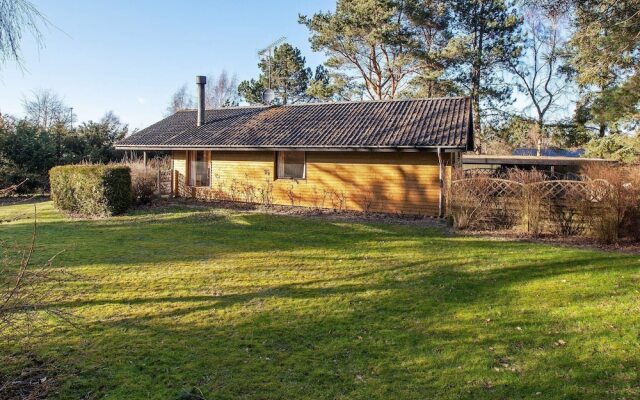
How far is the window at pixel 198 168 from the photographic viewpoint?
18359mm

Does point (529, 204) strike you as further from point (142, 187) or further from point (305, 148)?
point (142, 187)

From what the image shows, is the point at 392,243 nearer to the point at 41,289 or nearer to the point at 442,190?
the point at 442,190

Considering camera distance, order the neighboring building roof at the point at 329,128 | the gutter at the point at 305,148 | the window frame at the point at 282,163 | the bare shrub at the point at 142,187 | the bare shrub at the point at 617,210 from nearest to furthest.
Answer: the bare shrub at the point at 617,210
the gutter at the point at 305,148
the neighboring building roof at the point at 329,128
the window frame at the point at 282,163
the bare shrub at the point at 142,187

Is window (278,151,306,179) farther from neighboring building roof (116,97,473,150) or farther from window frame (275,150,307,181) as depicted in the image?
neighboring building roof (116,97,473,150)

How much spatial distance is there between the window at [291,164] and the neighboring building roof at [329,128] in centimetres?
61

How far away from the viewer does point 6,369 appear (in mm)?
3947

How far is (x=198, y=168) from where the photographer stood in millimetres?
18594

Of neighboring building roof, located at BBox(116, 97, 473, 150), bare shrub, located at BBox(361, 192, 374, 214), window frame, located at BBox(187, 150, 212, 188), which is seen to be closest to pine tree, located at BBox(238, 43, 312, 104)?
neighboring building roof, located at BBox(116, 97, 473, 150)

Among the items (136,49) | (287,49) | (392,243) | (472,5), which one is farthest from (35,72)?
(287,49)

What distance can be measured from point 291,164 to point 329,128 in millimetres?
2025

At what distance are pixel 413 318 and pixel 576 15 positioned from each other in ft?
35.9

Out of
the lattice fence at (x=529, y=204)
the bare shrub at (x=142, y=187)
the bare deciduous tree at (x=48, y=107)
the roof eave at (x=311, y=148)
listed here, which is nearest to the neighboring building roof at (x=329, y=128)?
the roof eave at (x=311, y=148)

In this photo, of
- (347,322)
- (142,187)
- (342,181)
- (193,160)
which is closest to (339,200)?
(342,181)

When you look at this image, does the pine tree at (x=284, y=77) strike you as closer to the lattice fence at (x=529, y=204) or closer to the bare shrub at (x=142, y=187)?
the bare shrub at (x=142, y=187)
